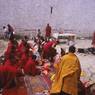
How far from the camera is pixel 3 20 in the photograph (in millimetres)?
24469

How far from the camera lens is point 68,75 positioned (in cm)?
756

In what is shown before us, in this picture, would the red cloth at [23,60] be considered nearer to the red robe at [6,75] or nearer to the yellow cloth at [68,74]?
the red robe at [6,75]

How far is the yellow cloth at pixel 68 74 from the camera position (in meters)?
7.55

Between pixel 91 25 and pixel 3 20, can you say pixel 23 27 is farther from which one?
pixel 91 25

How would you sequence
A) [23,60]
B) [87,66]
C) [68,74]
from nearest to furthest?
[68,74] < [23,60] < [87,66]

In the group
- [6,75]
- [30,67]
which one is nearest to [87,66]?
[30,67]

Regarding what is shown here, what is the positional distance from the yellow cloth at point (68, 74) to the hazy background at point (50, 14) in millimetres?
17085

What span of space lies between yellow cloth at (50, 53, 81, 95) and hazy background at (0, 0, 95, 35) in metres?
17.1

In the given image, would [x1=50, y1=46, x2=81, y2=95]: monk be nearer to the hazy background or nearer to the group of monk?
the group of monk

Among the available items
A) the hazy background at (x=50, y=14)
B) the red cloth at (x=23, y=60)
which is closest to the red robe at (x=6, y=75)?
the red cloth at (x=23, y=60)

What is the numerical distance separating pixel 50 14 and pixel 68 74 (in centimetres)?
1738

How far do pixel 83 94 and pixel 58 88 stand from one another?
1069mm

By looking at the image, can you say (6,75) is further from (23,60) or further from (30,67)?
(23,60)

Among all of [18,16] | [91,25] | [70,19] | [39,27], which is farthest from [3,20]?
[91,25]
